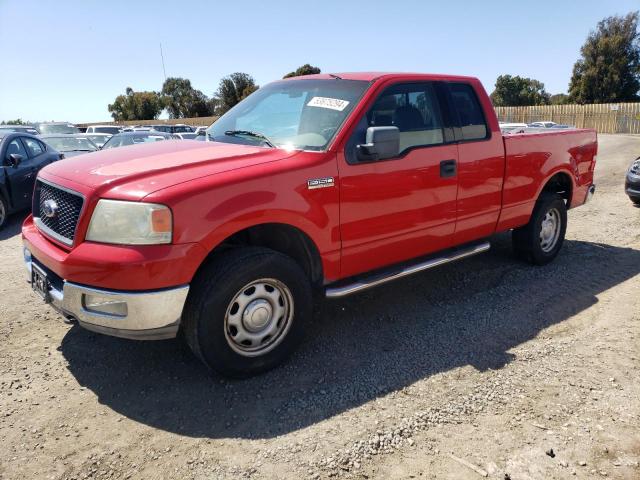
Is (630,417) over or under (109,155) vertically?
under

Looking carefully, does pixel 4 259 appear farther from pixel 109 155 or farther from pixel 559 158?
pixel 559 158

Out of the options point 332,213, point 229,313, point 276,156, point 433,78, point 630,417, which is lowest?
point 630,417

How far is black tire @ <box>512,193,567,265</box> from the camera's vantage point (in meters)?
5.53

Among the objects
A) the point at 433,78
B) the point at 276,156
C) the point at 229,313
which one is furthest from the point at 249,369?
the point at 433,78

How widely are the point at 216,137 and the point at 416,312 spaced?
7.75 ft

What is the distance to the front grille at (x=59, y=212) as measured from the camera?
121 inches

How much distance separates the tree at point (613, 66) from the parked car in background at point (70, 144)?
57490 mm

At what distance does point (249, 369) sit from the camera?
3314 mm

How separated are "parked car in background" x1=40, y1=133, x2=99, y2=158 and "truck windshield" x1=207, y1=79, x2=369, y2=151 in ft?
28.9

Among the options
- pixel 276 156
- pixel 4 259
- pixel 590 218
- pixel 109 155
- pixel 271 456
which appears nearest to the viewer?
pixel 271 456

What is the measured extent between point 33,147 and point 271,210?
8254mm

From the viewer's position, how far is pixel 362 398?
314 centimetres

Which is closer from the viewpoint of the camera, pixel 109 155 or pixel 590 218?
pixel 109 155

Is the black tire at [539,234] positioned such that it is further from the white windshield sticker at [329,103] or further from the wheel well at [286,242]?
the wheel well at [286,242]
